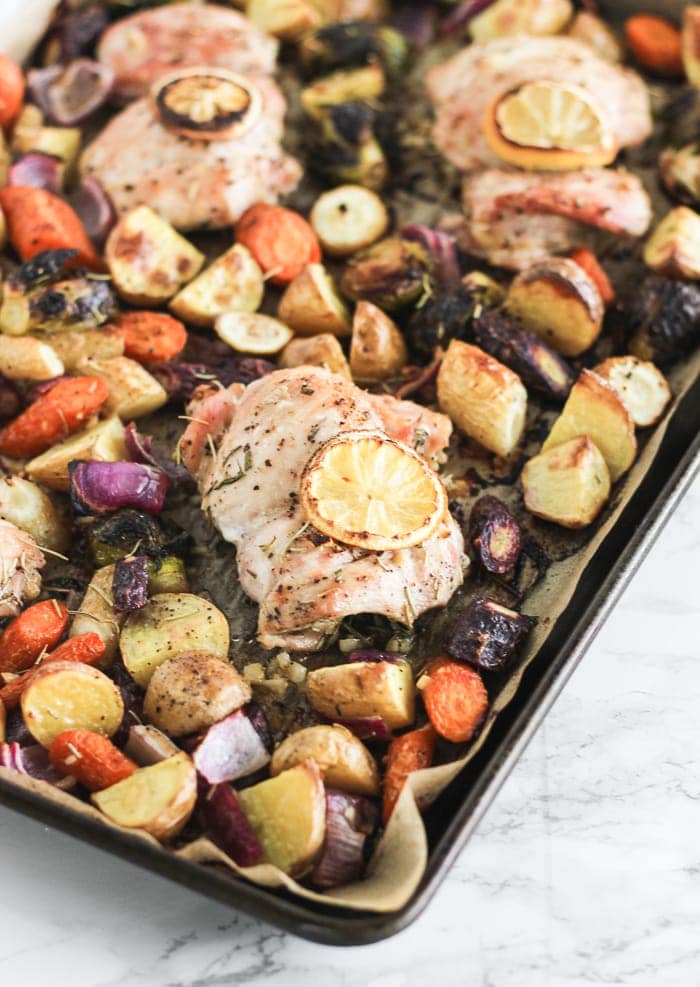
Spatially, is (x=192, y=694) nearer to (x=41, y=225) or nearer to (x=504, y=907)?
(x=504, y=907)

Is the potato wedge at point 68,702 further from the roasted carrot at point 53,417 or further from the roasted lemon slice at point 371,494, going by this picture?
the roasted carrot at point 53,417

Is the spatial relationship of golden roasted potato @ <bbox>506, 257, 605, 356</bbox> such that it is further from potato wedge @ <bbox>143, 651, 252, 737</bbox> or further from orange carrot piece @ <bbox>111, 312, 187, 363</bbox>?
potato wedge @ <bbox>143, 651, 252, 737</bbox>

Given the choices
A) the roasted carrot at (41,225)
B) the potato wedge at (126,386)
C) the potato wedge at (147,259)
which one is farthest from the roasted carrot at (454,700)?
the roasted carrot at (41,225)

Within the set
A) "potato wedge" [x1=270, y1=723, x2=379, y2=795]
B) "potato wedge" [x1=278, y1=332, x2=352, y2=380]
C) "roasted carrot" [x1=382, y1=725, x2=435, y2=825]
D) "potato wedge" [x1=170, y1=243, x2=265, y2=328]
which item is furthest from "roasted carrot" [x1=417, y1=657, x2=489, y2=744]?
"potato wedge" [x1=170, y1=243, x2=265, y2=328]

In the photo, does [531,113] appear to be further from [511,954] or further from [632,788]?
[511,954]

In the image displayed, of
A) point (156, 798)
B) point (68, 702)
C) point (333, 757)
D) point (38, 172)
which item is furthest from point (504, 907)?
point (38, 172)
